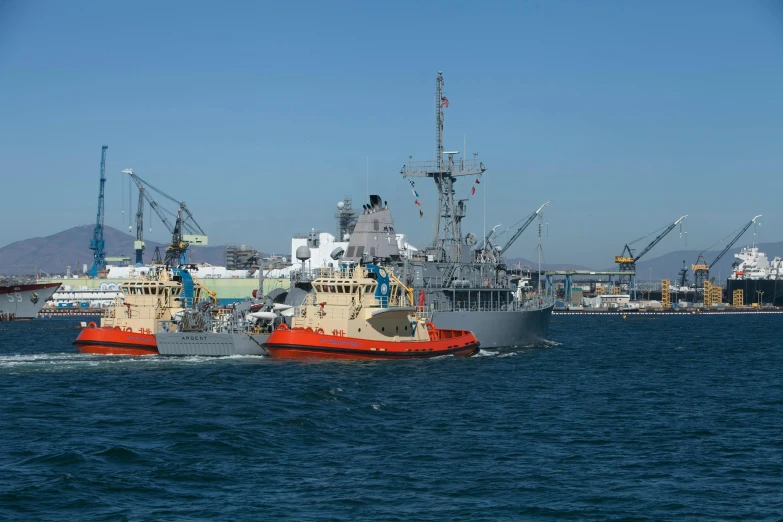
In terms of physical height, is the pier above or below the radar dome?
below

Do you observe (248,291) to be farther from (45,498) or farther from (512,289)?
(45,498)

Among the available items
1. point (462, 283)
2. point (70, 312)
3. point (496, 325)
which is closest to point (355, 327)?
point (496, 325)

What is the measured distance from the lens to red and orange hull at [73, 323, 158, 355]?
56.2 meters

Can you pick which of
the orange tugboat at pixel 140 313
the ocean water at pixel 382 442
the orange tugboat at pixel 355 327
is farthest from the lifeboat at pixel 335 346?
the orange tugboat at pixel 140 313

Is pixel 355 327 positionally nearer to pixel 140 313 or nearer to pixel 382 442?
pixel 140 313

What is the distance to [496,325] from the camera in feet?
208

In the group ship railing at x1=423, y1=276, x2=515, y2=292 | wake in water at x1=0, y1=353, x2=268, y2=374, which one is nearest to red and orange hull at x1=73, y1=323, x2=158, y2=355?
wake in water at x1=0, y1=353, x2=268, y2=374

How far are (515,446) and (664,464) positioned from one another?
195 inches

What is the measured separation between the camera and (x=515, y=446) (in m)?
28.4

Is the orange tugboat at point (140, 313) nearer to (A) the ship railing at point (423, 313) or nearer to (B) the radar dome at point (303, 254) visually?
(B) the radar dome at point (303, 254)

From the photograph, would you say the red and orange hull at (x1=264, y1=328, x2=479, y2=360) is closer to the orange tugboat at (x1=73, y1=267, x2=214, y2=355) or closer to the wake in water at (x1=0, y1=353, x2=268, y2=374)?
the wake in water at (x1=0, y1=353, x2=268, y2=374)

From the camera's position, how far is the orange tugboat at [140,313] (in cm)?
5628

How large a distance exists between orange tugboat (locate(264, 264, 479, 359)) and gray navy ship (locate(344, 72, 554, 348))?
21.1 feet

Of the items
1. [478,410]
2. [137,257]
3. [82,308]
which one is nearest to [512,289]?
[478,410]
